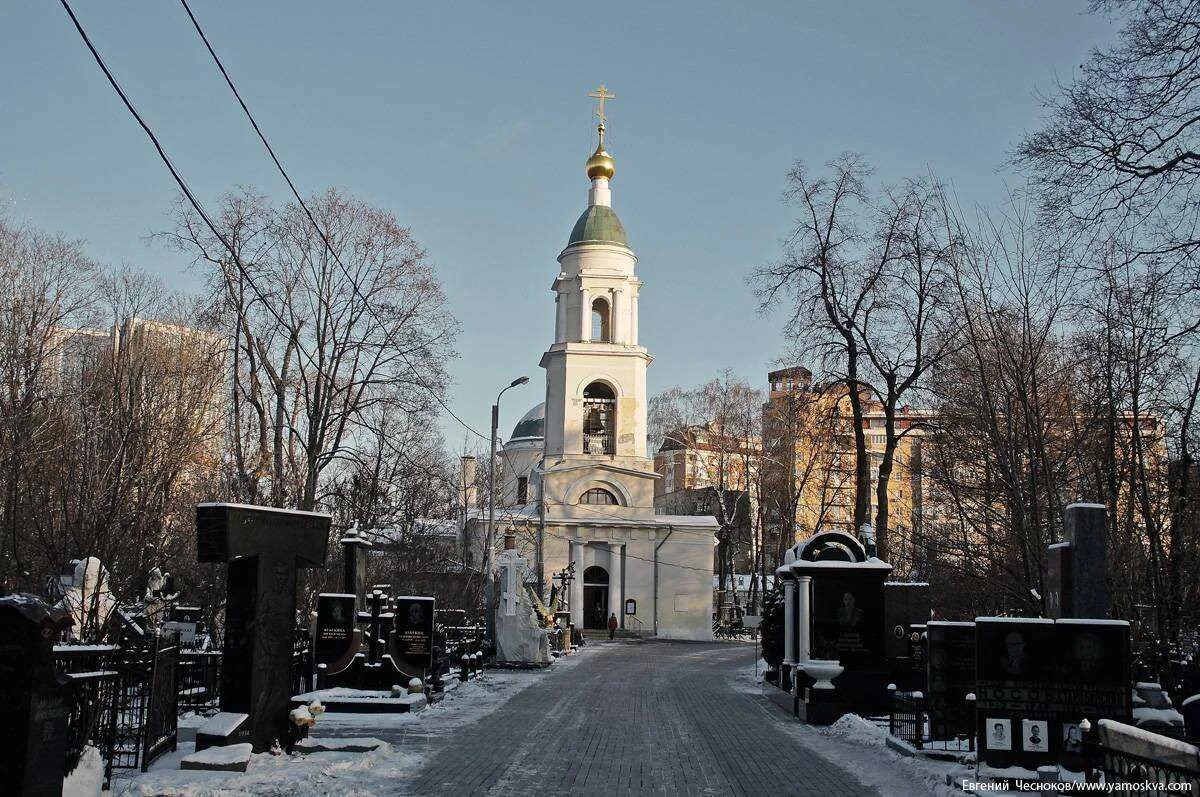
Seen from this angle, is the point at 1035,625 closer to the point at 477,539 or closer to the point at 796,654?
the point at 796,654

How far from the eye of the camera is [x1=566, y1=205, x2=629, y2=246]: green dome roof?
52.2 m

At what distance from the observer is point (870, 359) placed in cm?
2956

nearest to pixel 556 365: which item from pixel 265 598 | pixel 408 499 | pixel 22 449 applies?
pixel 408 499

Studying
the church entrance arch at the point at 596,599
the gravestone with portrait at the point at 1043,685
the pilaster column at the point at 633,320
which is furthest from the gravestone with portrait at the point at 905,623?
the church entrance arch at the point at 596,599

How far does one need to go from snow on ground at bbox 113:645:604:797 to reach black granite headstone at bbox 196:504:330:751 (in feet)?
1.88

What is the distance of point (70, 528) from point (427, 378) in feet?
55.5

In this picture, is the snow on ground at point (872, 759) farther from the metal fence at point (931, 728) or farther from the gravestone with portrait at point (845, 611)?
the gravestone with portrait at point (845, 611)

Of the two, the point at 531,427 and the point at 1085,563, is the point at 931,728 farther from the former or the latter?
the point at 531,427

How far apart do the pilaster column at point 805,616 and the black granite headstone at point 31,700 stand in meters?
14.7

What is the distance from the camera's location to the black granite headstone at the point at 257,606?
1134 centimetres

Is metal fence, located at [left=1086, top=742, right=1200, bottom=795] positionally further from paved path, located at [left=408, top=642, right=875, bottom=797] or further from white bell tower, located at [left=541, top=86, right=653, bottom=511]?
white bell tower, located at [left=541, top=86, right=653, bottom=511]

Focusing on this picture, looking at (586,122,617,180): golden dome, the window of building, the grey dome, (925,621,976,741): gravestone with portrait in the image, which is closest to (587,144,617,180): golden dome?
(586,122,617,180): golden dome

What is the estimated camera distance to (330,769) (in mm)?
11281

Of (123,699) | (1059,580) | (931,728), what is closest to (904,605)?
(931,728)
